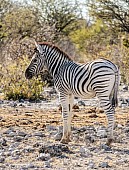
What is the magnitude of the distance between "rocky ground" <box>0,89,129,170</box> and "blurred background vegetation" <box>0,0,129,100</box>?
3.95 metres

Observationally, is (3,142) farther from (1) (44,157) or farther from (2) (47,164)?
(2) (47,164)

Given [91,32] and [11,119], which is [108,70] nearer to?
[11,119]

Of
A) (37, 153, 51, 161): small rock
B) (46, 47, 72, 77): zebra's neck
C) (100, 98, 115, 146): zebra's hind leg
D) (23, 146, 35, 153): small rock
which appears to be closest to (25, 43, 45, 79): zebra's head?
(46, 47, 72, 77): zebra's neck

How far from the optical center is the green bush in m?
17.0

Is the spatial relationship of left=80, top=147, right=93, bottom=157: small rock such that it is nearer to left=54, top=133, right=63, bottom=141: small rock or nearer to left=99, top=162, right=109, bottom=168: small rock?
left=99, top=162, right=109, bottom=168: small rock

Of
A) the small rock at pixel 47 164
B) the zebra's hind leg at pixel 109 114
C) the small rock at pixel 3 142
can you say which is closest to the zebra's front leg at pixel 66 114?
the zebra's hind leg at pixel 109 114

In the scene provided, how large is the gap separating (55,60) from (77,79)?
2.12ft

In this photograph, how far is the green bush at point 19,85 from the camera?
1703cm

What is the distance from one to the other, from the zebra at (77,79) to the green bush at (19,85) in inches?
263

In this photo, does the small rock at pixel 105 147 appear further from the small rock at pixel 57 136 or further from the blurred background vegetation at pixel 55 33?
the blurred background vegetation at pixel 55 33

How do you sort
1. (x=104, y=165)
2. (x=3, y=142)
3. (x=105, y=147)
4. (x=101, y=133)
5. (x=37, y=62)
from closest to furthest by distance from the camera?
(x=104, y=165)
(x=105, y=147)
(x=3, y=142)
(x=101, y=133)
(x=37, y=62)

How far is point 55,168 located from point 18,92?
31.9 feet

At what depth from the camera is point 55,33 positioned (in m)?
27.6

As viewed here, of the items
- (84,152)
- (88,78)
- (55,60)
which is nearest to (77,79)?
(88,78)
